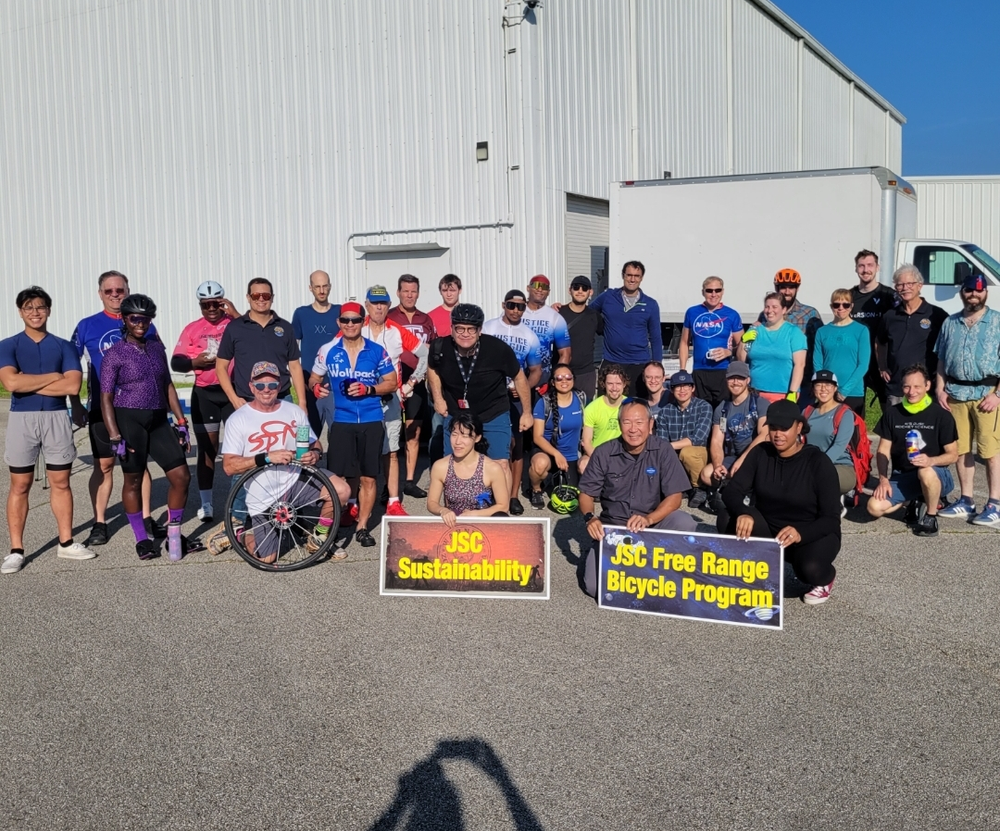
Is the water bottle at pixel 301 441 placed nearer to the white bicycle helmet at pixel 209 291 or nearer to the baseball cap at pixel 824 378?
the white bicycle helmet at pixel 209 291

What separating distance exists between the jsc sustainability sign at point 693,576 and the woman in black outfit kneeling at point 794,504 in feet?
0.55

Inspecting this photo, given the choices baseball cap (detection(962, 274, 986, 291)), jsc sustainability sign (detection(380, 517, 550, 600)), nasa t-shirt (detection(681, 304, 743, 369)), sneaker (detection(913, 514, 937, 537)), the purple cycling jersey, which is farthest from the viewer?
nasa t-shirt (detection(681, 304, 743, 369))

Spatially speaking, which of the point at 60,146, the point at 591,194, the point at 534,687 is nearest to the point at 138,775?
the point at 534,687

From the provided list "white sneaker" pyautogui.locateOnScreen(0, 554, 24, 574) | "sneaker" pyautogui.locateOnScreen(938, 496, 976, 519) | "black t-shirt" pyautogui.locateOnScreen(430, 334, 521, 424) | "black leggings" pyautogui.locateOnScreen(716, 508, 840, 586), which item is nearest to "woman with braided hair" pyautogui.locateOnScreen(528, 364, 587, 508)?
"black t-shirt" pyautogui.locateOnScreen(430, 334, 521, 424)

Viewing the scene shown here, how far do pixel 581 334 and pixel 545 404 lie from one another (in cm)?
117

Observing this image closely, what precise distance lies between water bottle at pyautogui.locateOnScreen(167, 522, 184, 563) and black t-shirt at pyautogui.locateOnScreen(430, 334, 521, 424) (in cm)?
227

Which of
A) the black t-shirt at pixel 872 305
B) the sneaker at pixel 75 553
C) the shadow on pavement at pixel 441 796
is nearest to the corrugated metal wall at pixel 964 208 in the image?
the black t-shirt at pixel 872 305

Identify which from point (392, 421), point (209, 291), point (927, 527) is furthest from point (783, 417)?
point (209, 291)

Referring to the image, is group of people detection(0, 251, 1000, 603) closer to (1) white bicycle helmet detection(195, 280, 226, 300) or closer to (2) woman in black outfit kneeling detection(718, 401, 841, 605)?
(2) woman in black outfit kneeling detection(718, 401, 841, 605)

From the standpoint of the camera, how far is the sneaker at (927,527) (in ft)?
24.8

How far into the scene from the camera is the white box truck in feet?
43.0

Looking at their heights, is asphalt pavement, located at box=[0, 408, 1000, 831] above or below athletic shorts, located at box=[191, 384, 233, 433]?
below

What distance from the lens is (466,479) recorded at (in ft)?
22.5

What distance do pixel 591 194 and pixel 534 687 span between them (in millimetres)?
13850
